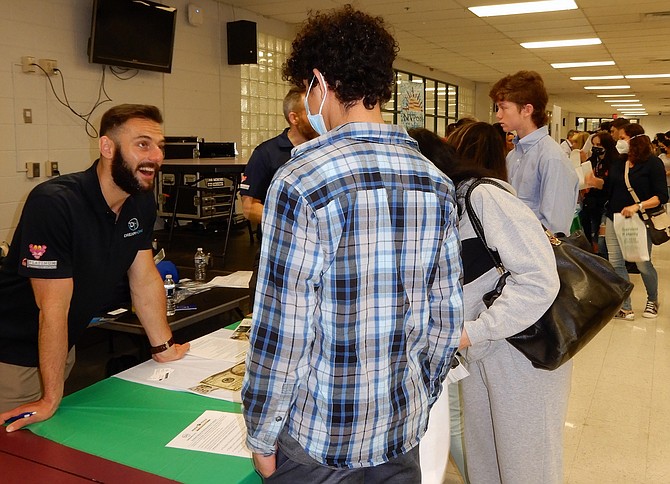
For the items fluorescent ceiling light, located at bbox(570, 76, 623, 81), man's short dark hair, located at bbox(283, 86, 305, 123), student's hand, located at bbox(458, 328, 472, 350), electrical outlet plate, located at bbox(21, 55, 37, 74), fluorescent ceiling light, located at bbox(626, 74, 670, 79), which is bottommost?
student's hand, located at bbox(458, 328, 472, 350)

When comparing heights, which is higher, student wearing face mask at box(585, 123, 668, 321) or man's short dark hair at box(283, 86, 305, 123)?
man's short dark hair at box(283, 86, 305, 123)

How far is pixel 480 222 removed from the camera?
1528 mm

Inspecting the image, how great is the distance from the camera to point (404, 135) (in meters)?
1.08

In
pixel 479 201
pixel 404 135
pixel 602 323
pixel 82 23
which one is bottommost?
pixel 602 323

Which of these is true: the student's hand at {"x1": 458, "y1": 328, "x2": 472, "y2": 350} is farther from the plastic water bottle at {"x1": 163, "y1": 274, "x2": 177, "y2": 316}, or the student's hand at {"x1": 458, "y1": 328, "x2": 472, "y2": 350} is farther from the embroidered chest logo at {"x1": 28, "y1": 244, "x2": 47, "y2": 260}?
the plastic water bottle at {"x1": 163, "y1": 274, "x2": 177, "y2": 316}

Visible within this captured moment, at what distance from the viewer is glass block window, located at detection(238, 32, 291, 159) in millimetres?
8086

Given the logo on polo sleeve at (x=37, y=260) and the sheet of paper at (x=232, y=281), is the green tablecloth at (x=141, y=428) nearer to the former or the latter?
the logo on polo sleeve at (x=37, y=260)

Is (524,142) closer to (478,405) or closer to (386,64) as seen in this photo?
(478,405)

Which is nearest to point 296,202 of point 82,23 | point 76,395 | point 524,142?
point 76,395

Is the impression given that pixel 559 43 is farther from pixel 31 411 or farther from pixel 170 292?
pixel 31 411

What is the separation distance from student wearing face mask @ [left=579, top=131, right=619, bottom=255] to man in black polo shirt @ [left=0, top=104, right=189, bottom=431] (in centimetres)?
507

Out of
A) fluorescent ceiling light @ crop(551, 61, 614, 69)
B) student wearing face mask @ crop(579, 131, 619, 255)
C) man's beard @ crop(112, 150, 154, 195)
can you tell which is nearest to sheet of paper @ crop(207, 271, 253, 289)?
man's beard @ crop(112, 150, 154, 195)

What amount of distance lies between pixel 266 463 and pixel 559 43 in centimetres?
988

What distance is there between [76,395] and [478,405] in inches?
46.1
